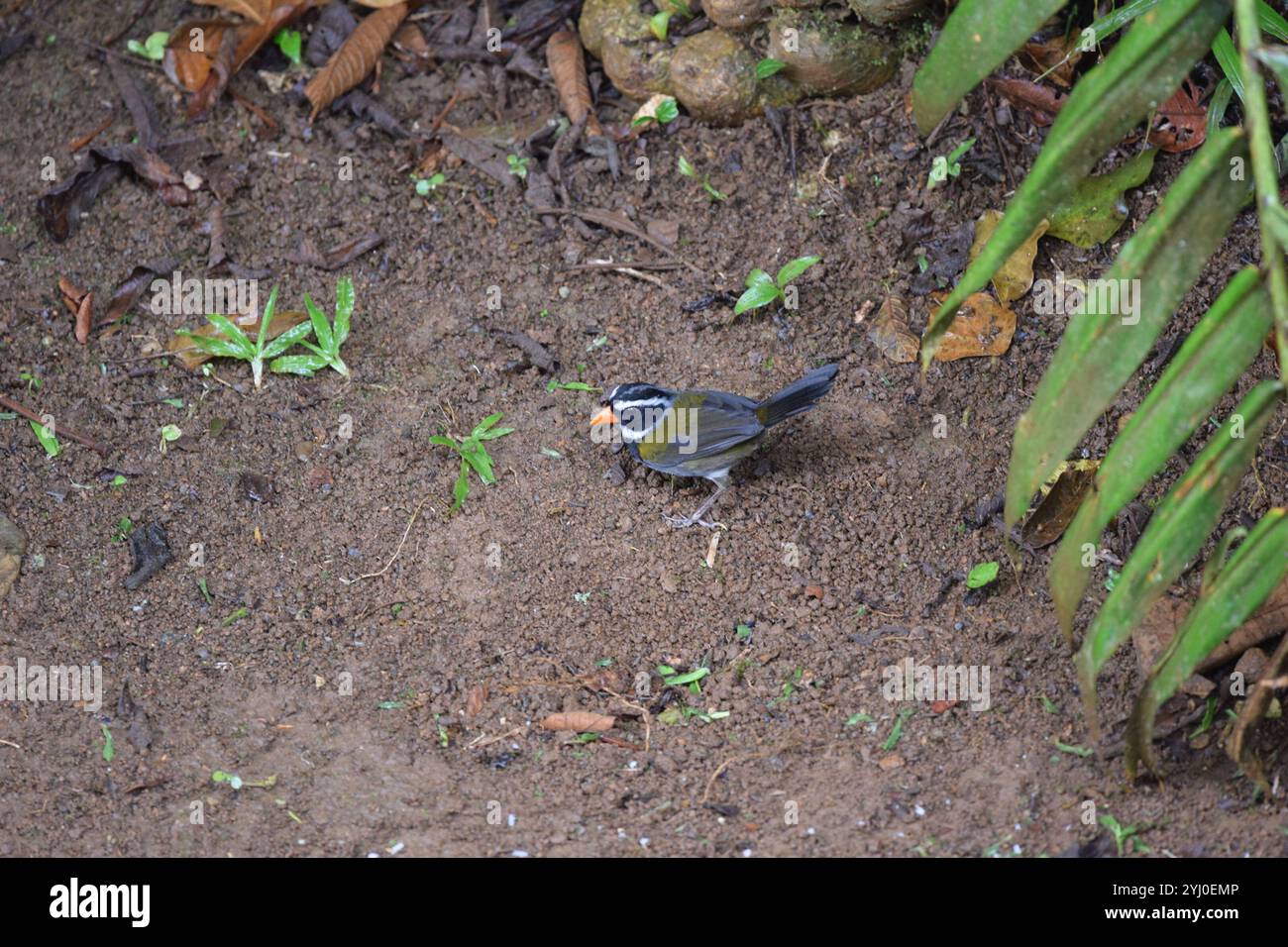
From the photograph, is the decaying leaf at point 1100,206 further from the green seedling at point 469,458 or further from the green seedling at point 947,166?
the green seedling at point 469,458

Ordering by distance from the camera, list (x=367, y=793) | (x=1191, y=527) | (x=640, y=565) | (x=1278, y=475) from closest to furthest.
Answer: (x=1191, y=527)
(x=367, y=793)
(x=1278, y=475)
(x=640, y=565)

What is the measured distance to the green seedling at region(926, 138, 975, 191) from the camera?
567 cm

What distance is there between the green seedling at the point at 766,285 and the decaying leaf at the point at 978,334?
729 millimetres

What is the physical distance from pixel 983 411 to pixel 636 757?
2.14 metres

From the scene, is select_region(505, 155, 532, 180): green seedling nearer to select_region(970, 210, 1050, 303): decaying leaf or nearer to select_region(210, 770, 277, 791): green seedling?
select_region(970, 210, 1050, 303): decaying leaf

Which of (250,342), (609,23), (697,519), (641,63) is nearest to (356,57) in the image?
(609,23)

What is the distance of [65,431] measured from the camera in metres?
5.41

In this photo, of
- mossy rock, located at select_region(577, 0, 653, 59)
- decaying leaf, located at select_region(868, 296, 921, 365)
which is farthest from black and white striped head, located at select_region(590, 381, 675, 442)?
mossy rock, located at select_region(577, 0, 653, 59)

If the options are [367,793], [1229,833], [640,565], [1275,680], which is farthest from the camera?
[640,565]

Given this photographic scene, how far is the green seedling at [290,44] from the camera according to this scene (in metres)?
6.61

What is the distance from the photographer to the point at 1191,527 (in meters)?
2.85

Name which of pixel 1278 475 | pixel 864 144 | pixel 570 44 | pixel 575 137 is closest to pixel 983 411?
pixel 1278 475

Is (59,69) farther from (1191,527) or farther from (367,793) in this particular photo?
(1191,527)

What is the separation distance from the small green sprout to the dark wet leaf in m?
3.52
